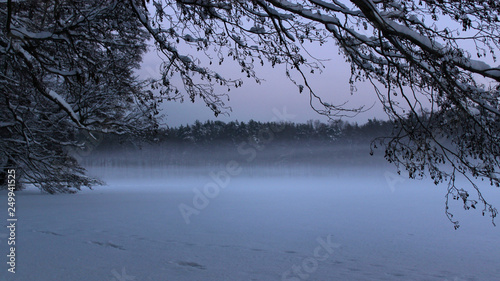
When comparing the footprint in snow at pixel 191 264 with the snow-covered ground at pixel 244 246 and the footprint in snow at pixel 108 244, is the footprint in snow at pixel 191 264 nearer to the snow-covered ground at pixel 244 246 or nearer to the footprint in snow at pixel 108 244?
the snow-covered ground at pixel 244 246

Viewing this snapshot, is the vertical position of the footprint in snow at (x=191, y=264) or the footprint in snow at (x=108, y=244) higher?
the footprint in snow at (x=191, y=264)

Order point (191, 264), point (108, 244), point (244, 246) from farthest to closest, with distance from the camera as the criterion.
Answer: point (244, 246) < point (108, 244) < point (191, 264)

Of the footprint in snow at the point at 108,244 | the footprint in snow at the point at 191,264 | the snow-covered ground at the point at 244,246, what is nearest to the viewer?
the snow-covered ground at the point at 244,246

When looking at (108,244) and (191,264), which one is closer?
(191,264)

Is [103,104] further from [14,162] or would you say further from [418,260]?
[418,260]

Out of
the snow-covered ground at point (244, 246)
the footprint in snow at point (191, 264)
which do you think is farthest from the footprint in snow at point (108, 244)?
the footprint in snow at point (191, 264)

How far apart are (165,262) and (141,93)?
292 centimetres

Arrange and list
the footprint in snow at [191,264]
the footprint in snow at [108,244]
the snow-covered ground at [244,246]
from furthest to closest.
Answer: the footprint in snow at [108,244] → the footprint in snow at [191,264] → the snow-covered ground at [244,246]

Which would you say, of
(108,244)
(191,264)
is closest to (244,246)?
(191,264)

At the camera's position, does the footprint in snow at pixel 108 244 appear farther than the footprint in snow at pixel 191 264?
Yes

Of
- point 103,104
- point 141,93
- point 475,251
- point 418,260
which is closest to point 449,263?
point 418,260

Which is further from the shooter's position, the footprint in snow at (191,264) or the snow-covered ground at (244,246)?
the footprint in snow at (191,264)

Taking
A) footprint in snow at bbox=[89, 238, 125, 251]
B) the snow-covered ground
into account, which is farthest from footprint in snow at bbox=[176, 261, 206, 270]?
footprint in snow at bbox=[89, 238, 125, 251]

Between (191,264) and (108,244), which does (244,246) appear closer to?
(191,264)
